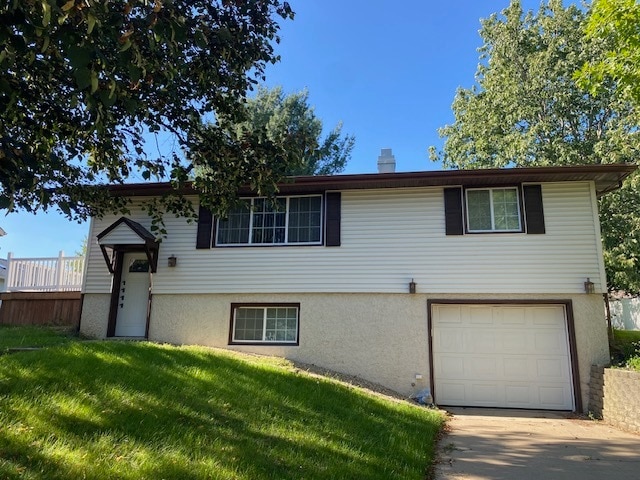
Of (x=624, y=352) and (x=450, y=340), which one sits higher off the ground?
(x=450, y=340)

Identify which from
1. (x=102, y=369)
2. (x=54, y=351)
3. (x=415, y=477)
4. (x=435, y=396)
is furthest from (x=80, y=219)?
(x=435, y=396)

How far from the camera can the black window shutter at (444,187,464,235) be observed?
10.2m

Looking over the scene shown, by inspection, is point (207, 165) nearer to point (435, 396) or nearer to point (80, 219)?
point (80, 219)

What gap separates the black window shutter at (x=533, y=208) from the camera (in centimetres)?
988

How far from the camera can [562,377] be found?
9.41 meters

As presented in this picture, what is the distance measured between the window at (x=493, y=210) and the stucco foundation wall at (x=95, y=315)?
29.5 feet

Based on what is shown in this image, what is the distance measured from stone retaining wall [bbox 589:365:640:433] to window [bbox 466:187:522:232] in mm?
3354

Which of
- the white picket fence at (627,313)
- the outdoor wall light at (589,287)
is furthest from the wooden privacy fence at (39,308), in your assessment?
the white picket fence at (627,313)

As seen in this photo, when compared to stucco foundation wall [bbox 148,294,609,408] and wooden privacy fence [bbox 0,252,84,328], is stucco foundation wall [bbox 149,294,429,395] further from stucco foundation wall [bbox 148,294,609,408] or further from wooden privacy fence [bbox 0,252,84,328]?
wooden privacy fence [bbox 0,252,84,328]

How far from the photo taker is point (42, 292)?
12578 millimetres

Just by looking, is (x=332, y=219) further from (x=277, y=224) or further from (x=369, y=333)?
(x=369, y=333)

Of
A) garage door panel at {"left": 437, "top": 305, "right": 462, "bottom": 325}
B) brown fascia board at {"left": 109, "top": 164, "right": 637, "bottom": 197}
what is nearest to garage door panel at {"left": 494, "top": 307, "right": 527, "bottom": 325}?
garage door panel at {"left": 437, "top": 305, "right": 462, "bottom": 325}

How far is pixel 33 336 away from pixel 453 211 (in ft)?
31.2

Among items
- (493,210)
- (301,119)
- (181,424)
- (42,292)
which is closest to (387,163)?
(493,210)
